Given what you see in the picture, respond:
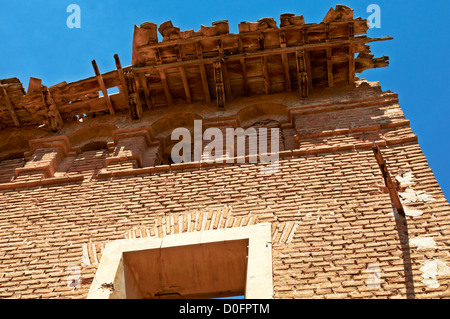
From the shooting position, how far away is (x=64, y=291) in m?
6.56

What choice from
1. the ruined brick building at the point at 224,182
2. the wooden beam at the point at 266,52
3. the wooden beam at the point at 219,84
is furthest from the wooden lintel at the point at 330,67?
the wooden beam at the point at 219,84

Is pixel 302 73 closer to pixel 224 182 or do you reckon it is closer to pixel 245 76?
pixel 245 76

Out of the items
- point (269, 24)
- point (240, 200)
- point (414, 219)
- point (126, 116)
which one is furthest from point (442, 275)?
point (126, 116)

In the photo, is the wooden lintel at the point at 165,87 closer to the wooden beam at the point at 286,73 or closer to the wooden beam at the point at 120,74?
the wooden beam at the point at 120,74

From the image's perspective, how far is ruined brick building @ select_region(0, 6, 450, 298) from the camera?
648 centimetres

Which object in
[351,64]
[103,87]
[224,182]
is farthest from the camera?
[103,87]

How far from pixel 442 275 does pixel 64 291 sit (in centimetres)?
381

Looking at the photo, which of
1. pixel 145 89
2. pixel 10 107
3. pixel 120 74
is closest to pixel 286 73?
pixel 145 89

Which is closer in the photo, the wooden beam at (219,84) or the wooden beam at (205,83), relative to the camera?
the wooden beam at (219,84)

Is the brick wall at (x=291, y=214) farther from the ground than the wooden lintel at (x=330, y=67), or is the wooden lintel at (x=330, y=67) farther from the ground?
the wooden lintel at (x=330, y=67)

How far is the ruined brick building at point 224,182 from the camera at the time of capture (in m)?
6.48

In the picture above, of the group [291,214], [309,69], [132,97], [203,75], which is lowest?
[291,214]

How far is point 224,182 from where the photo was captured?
8.30 m

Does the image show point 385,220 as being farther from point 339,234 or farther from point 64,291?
point 64,291
